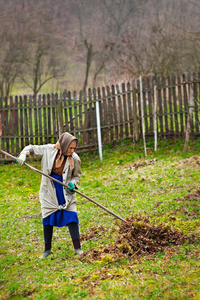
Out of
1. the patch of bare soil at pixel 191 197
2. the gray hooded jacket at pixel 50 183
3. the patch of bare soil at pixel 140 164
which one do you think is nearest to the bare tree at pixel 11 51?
the patch of bare soil at pixel 140 164

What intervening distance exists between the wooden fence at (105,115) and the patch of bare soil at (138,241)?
21.5 ft

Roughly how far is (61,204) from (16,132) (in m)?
8.08

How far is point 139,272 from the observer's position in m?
4.19

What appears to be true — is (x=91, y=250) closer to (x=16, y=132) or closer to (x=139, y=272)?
(x=139, y=272)

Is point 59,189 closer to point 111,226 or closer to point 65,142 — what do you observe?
point 65,142

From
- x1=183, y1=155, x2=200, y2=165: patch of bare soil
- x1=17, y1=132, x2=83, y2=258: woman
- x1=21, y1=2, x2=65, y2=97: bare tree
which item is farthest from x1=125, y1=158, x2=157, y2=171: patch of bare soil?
x1=21, y1=2, x2=65, y2=97: bare tree

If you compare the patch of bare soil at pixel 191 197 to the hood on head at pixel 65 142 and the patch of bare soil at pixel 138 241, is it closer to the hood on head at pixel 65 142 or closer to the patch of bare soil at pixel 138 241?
the patch of bare soil at pixel 138 241

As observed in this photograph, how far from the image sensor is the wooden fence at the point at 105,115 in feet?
37.5

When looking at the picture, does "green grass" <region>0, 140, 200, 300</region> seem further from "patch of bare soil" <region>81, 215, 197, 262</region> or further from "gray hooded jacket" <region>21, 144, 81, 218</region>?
"gray hooded jacket" <region>21, 144, 81, 218</region>

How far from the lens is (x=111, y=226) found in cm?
622

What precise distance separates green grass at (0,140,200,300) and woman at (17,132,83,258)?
0.46 meters

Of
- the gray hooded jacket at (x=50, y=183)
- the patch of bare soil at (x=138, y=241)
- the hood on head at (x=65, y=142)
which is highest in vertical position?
the hood on head at (x=65, y=142)

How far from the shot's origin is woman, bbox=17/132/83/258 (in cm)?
518

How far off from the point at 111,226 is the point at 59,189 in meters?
1.46
